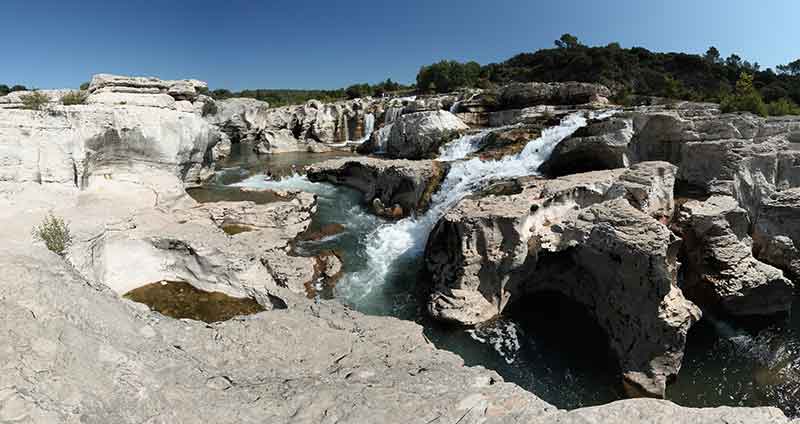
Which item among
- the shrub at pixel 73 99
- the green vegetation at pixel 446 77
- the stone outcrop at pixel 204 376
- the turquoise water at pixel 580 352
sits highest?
the green vegetation at pixel 446 77

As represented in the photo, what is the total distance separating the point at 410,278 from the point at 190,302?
19.6 ft

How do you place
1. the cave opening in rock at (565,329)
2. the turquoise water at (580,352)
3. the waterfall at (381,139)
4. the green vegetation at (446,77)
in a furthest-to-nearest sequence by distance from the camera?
1. the green vegetation at (446,77)
2. the waterfall at (381,139)
3. the cave opening in rock at (565,329)
4. the turquoise water at (580,352)

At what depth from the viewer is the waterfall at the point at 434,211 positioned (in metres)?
12.0

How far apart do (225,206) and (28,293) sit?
11306 mm

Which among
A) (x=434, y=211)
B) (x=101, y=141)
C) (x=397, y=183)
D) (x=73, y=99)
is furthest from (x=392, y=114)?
(x=101, y=141)

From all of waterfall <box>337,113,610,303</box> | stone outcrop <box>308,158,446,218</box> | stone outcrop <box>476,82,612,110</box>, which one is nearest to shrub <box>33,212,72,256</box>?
waterfall <box>337,113,610,303</box>

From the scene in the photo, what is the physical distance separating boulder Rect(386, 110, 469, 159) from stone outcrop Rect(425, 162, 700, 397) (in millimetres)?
13552

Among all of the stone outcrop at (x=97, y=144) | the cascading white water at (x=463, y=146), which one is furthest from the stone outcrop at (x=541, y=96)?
the stone outcrop at (x=97, y=144)

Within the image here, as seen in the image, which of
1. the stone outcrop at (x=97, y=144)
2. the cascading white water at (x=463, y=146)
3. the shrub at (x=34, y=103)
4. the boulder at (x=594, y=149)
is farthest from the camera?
the cascading white water at (x=463, y=146)

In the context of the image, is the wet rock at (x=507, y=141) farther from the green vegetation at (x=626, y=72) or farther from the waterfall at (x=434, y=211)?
the green vegetation at (x=626, y=72)

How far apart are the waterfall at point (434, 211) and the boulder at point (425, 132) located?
6925 millimetres

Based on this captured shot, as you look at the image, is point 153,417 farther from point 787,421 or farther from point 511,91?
point 511,91

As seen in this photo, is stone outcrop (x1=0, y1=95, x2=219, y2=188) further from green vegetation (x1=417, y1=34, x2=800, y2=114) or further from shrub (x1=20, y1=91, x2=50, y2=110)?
green vegetation (x1=417, y1=34, x2=800, y2=114)

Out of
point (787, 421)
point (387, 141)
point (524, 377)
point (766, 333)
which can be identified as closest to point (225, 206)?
point (524, 377)
